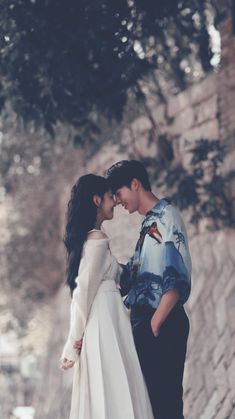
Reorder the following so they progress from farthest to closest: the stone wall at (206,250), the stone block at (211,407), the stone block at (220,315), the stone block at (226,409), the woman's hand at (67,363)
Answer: the stone block at (220,315) < the stone wall at (206,250) < the stone block at (211,407) < the stone block at (226,409) < the woman's hand at (67,363)

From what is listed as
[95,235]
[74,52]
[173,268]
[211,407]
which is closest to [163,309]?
[173,268]

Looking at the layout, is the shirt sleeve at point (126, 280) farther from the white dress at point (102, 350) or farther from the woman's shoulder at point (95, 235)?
the woman's shoulder at point (95, 235)

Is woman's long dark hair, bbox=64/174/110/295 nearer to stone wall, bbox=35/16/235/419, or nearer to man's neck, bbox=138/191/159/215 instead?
man's neck, bbox=138/191/159/215

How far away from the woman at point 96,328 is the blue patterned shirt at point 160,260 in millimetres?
126

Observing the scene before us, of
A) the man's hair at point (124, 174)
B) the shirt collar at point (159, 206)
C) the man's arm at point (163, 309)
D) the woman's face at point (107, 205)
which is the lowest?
the man's arm at point (163, 309)

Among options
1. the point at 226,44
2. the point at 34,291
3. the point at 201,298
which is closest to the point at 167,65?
the point at 226,44

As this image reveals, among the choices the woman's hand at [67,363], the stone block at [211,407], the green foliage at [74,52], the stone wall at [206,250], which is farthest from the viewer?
the stone wall at [206,250]

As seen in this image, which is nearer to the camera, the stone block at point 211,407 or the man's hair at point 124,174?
the man's hair at point 124,174

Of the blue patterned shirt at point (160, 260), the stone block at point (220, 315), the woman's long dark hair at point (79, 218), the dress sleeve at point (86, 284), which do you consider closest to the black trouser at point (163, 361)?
the blue patterned shirt at point (160, 260)

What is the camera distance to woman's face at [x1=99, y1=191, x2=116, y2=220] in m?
5.52

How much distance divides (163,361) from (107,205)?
0.86 meters

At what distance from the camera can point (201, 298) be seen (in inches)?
393

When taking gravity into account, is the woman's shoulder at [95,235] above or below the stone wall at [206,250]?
below

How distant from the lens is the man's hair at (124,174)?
560 cm
